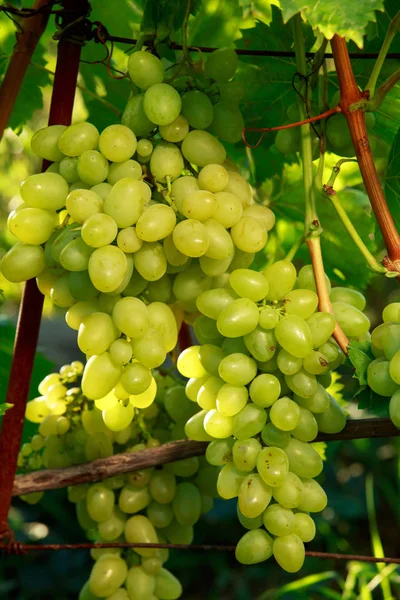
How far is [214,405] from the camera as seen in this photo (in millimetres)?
557

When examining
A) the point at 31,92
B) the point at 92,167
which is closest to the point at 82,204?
the point at 92,167

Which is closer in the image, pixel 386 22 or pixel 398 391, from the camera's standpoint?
pixel 398 391

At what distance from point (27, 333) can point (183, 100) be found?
262 millimetres

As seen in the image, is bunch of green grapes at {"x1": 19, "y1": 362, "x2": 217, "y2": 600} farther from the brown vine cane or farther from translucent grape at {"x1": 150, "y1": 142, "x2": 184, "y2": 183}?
translucent grape at {"x1": 150, "y1": 142, "x2": 184, "y2": 183}

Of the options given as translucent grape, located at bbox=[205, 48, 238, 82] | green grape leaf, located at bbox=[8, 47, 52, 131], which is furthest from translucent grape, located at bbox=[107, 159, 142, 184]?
green grape leaf, located at bbox=[8, 47, 52, 131]

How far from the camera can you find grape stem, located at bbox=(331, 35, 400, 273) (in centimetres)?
51

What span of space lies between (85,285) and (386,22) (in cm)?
35

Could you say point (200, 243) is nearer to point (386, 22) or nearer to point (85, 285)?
point (85, 285)

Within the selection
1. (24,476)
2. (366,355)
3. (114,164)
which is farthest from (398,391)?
(24,476)

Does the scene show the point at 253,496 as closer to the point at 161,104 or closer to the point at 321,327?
the point at 321,327

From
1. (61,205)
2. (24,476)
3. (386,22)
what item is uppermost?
(386,22)

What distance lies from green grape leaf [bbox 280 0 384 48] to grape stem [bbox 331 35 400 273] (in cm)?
8

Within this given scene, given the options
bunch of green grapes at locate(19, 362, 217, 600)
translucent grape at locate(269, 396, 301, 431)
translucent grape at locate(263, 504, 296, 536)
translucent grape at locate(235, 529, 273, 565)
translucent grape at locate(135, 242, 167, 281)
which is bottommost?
bunch of green grapes at locate(19, 362, 217, 600)

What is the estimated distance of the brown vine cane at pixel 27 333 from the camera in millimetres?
639
